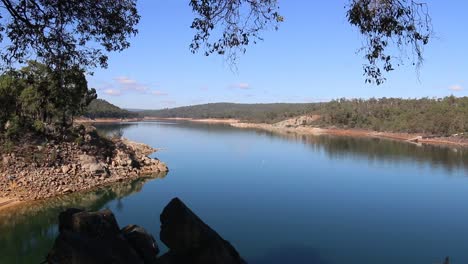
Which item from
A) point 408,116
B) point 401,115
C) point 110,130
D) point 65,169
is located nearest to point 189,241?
point 65,169

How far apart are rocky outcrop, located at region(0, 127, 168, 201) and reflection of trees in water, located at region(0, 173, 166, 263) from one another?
1148 millimetres

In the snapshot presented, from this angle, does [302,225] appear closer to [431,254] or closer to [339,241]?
[339,241]

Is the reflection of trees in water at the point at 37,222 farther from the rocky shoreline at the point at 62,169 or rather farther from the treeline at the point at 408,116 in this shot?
the treeline at the point at 408,116

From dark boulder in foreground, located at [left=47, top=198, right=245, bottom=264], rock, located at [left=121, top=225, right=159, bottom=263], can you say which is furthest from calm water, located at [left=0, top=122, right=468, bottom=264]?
dark boulder in foreground, located at [left=47, top=198, right=245, bottom=264]

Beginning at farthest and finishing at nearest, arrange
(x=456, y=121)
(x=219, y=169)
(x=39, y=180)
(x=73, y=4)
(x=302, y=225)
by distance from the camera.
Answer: (x=456, y=121)
(x=219, y=169)
(x=39, y=180)
(x=302, y=225)
(x=73, y=4)

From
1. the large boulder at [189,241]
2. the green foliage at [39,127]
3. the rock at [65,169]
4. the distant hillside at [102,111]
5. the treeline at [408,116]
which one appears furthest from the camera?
the distant hillside at [102,111]

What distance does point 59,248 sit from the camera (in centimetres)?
472

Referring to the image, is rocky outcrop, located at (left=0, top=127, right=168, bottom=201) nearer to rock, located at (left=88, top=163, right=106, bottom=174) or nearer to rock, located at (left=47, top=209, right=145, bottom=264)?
rock, located at (left=88, top=163, right=106, bottom=174)

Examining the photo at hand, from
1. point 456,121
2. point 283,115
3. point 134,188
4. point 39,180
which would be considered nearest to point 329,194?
point 134,188

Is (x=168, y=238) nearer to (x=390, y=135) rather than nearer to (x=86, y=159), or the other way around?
(x=86, y=159)

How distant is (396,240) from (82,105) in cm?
2571

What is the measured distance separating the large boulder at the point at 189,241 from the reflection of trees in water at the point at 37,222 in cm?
1167

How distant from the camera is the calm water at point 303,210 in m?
17.0

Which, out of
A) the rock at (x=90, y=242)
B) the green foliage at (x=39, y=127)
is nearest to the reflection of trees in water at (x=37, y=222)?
the green foliage at (x=39, y=127)
